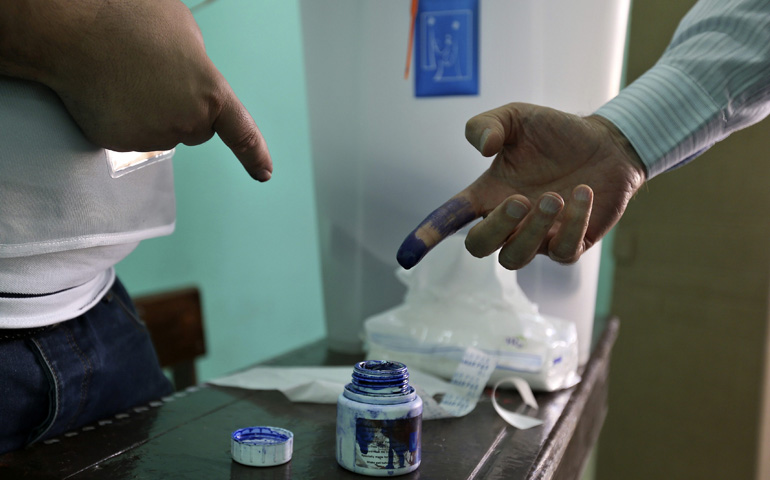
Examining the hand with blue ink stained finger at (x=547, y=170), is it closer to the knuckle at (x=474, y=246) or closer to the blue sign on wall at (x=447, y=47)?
the knuckle at (x=474, y=246)

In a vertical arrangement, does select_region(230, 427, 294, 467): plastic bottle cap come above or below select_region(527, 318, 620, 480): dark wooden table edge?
above

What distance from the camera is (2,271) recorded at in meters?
0.53

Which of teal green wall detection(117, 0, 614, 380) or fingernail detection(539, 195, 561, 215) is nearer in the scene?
fingernail detection(539, 195, 561, 215)

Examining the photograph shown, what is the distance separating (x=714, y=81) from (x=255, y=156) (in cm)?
54

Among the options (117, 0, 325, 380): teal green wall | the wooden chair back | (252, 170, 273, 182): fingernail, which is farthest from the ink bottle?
(117, 0, 325, 380): teal green wall

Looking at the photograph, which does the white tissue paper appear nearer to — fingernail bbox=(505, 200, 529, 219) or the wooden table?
the wooden table

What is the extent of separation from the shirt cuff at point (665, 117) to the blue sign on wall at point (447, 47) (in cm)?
20

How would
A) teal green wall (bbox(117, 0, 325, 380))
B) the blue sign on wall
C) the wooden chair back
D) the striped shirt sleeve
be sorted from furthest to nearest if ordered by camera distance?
teal green wall (bbox(117, 0, 325, 380)), the wooden chair back, the blue sign on wall, the striped shirt sleeve

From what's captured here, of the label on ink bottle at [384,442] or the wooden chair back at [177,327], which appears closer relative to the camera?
the label on ink bottle at [384,442]

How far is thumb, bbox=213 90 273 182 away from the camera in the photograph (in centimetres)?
57

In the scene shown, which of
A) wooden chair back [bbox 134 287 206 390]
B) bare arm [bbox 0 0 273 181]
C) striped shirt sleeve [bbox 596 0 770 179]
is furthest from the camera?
wooden chair back [bbox 134 287 206 390]

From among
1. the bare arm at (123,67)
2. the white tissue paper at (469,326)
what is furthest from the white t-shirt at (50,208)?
the white tissue paper at (469,326)

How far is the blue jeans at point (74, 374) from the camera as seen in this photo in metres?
0.58

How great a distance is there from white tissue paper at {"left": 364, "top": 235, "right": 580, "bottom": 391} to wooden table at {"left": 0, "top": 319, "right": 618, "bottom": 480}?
44 millimetres
